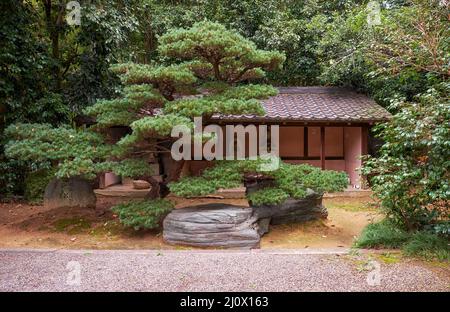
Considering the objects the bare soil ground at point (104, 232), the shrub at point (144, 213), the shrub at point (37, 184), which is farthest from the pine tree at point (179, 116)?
the shrub at point (37, 184)

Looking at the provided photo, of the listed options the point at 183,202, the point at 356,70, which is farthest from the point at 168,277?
the point at 356,70

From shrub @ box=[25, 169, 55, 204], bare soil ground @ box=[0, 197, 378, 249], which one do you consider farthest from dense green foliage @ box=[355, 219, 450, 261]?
shrub @ box=[25, 169, 55, 204]

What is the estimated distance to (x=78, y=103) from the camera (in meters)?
9.80

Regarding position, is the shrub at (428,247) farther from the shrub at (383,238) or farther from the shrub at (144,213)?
the shrub at (144,213)

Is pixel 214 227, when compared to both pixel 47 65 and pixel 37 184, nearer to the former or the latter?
pixel 37 184

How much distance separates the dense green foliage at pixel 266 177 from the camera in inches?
233

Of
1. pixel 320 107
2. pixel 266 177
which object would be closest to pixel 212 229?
pixel 266 177

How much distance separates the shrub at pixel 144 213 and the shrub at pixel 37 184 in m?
4.12

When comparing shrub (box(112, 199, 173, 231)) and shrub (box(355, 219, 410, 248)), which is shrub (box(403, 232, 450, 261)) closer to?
shrub (box(355, 219, 410, 248))

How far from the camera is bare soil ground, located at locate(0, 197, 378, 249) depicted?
20.0 feet

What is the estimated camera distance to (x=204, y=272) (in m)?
4.25

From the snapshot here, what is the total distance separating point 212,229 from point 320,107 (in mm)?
6766

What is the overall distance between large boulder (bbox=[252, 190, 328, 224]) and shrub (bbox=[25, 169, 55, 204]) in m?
6.02

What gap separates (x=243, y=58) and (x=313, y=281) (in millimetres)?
4053
